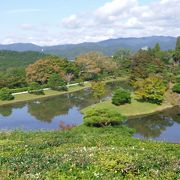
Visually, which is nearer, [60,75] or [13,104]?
[13,104]

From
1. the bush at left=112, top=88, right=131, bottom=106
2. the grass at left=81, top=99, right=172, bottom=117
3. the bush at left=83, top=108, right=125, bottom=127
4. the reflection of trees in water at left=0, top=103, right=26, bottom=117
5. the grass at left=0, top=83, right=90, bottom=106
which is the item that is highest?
the bush at left=83, top=108, right=125, bottom=127

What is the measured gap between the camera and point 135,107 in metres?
49.4

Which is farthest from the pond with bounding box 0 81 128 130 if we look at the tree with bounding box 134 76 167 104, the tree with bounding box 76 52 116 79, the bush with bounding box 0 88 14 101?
the tree with bounding box 76 52 116 79

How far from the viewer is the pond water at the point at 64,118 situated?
1529 inches

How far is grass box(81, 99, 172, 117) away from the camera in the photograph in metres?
47.6

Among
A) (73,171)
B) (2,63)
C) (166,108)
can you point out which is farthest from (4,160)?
(2,63)

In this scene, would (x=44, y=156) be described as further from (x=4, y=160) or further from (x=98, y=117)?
(x=98, y=117)

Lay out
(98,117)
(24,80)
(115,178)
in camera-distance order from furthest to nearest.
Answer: (24,80) → (98,117) → (115,178)

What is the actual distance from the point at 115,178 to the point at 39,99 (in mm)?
54205

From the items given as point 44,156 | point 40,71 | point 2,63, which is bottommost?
point 2,63

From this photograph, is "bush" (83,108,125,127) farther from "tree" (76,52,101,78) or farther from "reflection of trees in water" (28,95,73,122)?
"tree" (76,52,101,78)

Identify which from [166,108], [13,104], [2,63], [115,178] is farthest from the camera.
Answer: [2,63]

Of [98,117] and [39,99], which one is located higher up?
[98,117]

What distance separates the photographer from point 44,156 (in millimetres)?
10367
